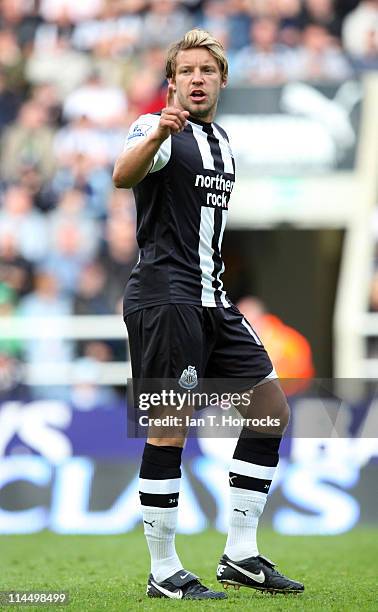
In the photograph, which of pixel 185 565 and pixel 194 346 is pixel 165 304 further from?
pixel 185 565

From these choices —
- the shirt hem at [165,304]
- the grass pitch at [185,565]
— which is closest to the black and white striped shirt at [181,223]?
the shirt hem at [165,304]

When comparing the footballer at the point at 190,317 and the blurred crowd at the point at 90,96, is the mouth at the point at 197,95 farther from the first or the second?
the blurred crowd at the point at 90,96

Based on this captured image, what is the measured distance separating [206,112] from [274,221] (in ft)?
26.0

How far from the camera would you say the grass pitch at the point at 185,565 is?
4.76m

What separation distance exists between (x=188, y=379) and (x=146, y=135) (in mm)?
1017

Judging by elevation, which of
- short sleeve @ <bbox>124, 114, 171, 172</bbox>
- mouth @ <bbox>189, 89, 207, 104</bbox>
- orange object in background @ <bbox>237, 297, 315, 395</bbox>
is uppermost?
mouth @ <bbox>189, 89, 207, 104</bbox>

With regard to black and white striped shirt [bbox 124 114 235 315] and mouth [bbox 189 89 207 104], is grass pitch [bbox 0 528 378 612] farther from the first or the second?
mouth [bbox 189 89 207 104]

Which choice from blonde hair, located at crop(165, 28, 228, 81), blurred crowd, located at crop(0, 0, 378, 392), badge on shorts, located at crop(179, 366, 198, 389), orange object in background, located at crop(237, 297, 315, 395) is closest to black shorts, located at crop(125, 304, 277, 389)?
badge on shorts, located at crop(179, 366, 198, 389)

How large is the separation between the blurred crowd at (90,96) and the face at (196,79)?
6.18 metres

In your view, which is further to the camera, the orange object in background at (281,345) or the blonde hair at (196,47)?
the orange object in background at (281,345)

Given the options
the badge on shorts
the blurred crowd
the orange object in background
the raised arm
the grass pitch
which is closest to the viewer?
the raised arm

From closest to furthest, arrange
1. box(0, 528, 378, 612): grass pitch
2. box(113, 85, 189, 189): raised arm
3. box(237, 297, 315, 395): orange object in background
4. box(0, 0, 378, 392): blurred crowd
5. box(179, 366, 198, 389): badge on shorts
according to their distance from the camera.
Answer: box(113, 85, 189, 189): raised arm → box(0, 528, 378, 612): grass pitch → box(179, 366, 198, 389): badge on shorts → box(237, 297, 315, 395): orange object in background → box(0, 0, 378, 392): blurred crowd

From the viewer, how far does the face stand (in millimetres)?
4992

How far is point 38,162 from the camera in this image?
12.5 metres
